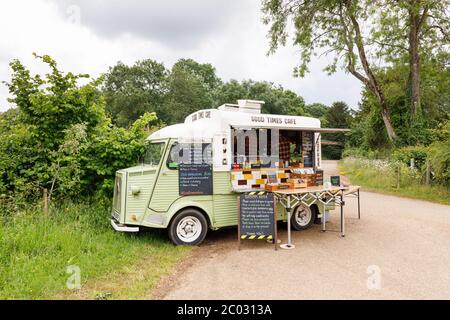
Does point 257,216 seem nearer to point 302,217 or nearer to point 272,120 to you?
point 302,217

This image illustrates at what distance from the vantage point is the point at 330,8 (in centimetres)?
1900

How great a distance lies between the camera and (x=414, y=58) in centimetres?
1964

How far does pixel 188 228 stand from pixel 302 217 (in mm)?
3028

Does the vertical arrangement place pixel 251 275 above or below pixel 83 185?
below

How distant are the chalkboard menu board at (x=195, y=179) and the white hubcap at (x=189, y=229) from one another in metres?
0.56

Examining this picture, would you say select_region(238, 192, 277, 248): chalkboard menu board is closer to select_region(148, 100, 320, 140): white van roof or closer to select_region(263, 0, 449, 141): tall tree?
select_region(148, 100, 320, 140): white van roof

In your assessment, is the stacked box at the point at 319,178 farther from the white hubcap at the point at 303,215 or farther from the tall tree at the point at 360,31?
the tall tree at the point at 360,31

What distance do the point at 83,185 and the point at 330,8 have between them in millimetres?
17726

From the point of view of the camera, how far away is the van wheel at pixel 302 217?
7.80 metres

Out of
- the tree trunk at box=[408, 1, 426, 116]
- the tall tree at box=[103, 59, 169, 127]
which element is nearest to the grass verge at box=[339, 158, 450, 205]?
the tree trunk at box=[408, 1, 426, 116]

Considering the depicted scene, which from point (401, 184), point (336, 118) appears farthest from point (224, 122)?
point (336, 118)
